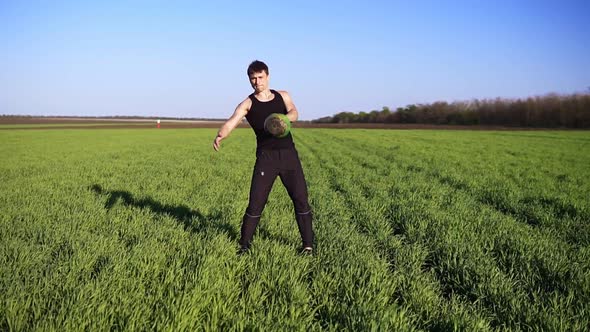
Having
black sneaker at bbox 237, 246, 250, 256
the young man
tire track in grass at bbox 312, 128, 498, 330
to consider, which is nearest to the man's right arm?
the young man

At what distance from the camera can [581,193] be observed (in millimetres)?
9398

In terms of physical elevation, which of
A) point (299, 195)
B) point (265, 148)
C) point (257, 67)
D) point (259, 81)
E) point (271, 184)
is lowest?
point (299, 195)

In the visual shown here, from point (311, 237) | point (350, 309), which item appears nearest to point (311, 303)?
point (350, 309)

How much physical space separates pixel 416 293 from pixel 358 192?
18.2 feet

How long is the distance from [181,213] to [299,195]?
3077 millimetres

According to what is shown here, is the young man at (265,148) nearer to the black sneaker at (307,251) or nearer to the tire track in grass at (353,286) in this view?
the black sneaker at (307,251)

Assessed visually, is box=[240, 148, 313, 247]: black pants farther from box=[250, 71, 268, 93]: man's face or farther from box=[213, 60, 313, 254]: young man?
box=[250, 71, 268, 93]: man's face

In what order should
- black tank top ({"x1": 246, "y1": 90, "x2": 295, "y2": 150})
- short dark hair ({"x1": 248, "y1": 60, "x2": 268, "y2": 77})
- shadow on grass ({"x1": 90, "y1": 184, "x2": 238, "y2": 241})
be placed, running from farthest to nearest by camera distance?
shadow on grass ({"x1": 90, "y1": 184, "x2": 238, "y2": 241}) < black tank top ({"x1": 246, "y1": 90, "x2": 295, "y2": 150}) < short dark hair ({"x1": 248, "y1": 60, "x2": 268, "y2": 77})

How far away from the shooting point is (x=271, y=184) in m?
4.36

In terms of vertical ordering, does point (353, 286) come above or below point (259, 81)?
below

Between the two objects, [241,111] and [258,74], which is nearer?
[258,74]

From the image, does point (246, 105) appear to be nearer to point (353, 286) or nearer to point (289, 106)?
point (289, 106)

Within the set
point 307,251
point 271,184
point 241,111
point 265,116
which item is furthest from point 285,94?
point 307,251

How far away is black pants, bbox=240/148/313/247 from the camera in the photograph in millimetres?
4258
